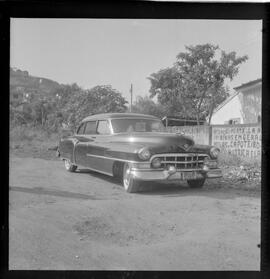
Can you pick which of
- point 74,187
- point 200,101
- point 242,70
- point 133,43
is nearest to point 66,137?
point 74,187

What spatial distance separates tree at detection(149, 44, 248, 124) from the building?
2.2 inches

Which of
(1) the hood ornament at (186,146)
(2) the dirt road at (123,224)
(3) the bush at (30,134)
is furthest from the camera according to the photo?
(1) the hood ornament at (186,146)

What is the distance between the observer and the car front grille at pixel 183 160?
97.9 inches

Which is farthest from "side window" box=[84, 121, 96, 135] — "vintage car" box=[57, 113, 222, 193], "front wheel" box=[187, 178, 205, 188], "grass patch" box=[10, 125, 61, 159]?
"front wheel" box=[187, 178, 205, 188]

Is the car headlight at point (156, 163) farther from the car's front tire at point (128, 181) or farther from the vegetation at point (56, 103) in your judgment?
the vegetation at point (56, 103)

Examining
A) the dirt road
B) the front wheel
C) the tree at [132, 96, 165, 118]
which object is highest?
the tree at [132, 96, 165, 118]

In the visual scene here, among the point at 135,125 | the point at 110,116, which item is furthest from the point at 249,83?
the point at 110,116

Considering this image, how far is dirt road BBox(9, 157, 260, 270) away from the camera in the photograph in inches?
91.2

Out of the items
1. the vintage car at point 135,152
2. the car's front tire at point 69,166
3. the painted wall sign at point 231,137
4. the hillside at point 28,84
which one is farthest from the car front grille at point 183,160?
the hillside at point 28,84

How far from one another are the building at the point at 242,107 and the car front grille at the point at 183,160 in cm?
29

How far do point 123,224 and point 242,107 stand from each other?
1224 millimetres

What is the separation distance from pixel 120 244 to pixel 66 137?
2.91 feet

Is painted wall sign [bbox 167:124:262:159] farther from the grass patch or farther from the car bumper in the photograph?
the grass patch
